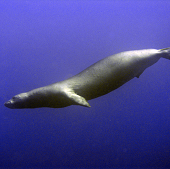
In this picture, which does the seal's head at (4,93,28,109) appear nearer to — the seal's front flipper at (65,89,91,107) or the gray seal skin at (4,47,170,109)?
the gray seal skin at (4,47,170,109)

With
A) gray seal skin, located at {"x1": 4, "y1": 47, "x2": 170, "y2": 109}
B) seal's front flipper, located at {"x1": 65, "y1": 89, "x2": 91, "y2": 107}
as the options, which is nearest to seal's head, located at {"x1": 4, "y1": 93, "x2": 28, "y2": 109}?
gray seal skin, located at {"x1": 4, "y1": 47, "x2": 170, "y2": 109}

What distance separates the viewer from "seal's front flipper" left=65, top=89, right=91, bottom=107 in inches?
118

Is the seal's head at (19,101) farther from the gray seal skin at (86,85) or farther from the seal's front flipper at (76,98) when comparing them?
the seal's front flipper at (76,98)

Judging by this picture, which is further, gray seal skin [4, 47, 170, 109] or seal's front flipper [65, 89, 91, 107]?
gray seal skin [4, 47, 170, 109]

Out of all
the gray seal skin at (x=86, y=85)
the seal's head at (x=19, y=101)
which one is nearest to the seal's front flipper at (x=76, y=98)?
the gray seal skin at (x=86, y=85)

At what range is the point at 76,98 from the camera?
124 inches

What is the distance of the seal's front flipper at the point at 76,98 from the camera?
3002 millimetres

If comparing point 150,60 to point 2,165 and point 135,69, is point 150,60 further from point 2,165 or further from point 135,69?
point 2,165

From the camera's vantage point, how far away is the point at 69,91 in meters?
3.41

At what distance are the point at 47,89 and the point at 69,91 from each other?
1.88 ft

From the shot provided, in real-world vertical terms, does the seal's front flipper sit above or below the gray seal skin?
below

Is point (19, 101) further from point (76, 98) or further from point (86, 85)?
point (86, 85)

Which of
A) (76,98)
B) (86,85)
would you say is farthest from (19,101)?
(86,85)

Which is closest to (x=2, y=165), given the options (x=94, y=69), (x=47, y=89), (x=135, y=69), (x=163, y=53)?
(x=47, y=89)
